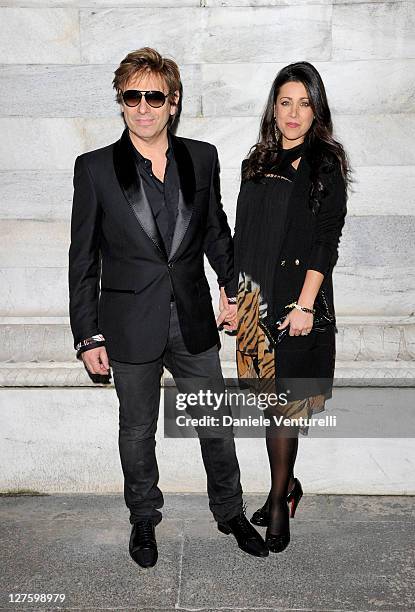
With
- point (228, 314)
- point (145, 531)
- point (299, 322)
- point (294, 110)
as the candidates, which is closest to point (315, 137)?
point (294, 110)

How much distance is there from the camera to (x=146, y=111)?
12.3 feet

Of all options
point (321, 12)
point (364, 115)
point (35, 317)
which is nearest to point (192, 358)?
point (35, 317)

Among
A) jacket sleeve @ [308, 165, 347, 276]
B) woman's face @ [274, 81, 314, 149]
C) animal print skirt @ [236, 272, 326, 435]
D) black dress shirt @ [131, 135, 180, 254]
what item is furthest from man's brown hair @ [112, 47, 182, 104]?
animal print skirt @ [236, 272, 326, 435]

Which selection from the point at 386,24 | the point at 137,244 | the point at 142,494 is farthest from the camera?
the point at 386,24

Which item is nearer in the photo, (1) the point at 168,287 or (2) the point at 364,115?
(1) the point at 168,287

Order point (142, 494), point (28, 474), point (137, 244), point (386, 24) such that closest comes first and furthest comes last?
1. point (137, 244)
2. point (142, 494)
3. point (386, 24)
4. point (28, 474)

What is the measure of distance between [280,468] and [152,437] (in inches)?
29.9

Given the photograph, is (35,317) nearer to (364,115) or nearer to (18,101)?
(18,101)

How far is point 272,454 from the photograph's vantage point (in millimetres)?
4246

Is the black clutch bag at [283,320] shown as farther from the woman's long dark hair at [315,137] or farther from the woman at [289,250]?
the woman's long dark hair at [315,137]

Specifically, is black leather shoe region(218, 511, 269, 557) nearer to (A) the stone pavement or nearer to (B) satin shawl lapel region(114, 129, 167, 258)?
(A) the stone pavement

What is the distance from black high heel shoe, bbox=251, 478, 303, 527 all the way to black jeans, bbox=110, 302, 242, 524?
0.92ft

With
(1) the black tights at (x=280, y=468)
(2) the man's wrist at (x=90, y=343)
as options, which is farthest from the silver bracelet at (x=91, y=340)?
(1) the black tights at (x=280, y=468)

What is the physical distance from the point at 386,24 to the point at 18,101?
235cm
